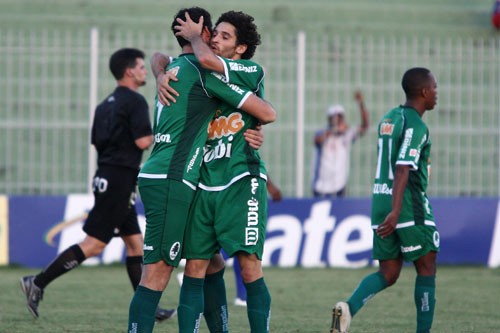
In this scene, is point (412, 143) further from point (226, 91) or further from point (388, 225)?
point (226, 91)

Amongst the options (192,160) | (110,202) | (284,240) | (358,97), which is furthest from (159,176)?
(358,97)

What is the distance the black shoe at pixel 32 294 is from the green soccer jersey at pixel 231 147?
285 cm

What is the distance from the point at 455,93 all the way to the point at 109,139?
862 centimetres

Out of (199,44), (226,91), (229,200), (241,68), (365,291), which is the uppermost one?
(199,44)

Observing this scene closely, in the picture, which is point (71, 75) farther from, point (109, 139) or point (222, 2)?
point (109, 139)

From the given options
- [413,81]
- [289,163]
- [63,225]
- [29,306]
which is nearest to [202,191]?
[413,81]

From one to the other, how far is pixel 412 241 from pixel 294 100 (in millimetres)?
9453

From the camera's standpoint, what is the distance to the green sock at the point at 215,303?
6.64 metres

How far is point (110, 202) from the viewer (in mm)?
9000

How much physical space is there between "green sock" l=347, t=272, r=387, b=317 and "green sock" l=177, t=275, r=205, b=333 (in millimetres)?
1546

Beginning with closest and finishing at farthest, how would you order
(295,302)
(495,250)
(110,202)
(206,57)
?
(206,57)
(110,202)
(295,302)
(495,250)

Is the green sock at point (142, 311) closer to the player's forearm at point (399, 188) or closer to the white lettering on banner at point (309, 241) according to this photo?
the player's forearm at point (399, 188)

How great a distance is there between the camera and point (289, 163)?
15.8 m

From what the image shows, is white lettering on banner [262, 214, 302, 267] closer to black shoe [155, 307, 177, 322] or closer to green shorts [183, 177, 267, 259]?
black shoe [155, 307, 177, 322]
